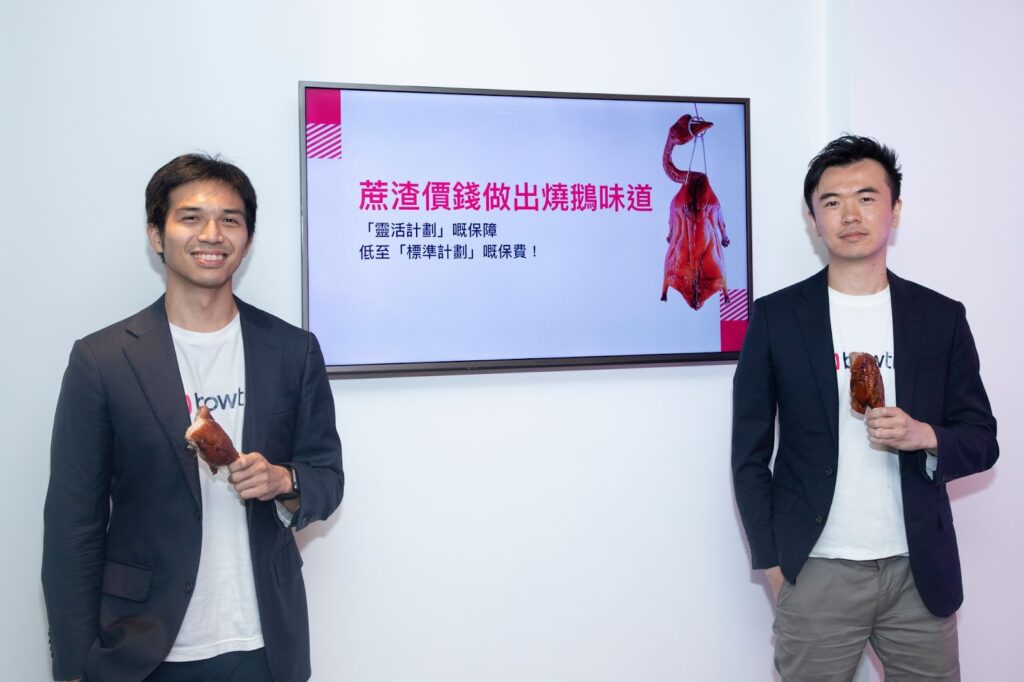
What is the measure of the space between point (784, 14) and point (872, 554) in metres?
1.65

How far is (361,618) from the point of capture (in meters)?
2.18

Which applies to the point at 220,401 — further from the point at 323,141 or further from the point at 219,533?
the point at 323,141

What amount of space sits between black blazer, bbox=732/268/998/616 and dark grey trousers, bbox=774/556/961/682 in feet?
0.15

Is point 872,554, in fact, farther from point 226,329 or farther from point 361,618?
point 226,329

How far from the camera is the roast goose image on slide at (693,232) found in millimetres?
2336

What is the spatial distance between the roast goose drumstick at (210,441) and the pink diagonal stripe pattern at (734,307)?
150 centimetres

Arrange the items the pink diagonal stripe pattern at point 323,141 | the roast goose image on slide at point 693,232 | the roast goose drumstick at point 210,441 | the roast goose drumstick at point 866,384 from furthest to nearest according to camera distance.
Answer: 1. the roast goose image on slide at point 693,232
2. the pink diagonal stripe pattern at point 323,141
3. the roast goose drumstick at point 866,384
4. the roast goose drumstick at point 210,441

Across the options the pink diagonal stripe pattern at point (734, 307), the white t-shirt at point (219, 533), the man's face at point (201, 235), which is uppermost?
the man's face at point (201, 235)

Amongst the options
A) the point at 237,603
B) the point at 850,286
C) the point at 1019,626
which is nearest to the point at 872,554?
the point at 850,286

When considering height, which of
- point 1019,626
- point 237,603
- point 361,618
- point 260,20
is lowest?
point 1019,626

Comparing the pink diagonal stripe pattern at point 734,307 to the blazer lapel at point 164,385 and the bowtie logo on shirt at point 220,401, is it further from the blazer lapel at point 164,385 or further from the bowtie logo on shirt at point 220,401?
the blazer lapel at point 164,385

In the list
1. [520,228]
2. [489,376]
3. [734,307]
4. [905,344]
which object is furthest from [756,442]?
[520,228]

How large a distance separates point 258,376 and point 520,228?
0.88 m

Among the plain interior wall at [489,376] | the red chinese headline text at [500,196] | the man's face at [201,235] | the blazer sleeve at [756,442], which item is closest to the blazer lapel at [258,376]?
the man's face at [201,235]
